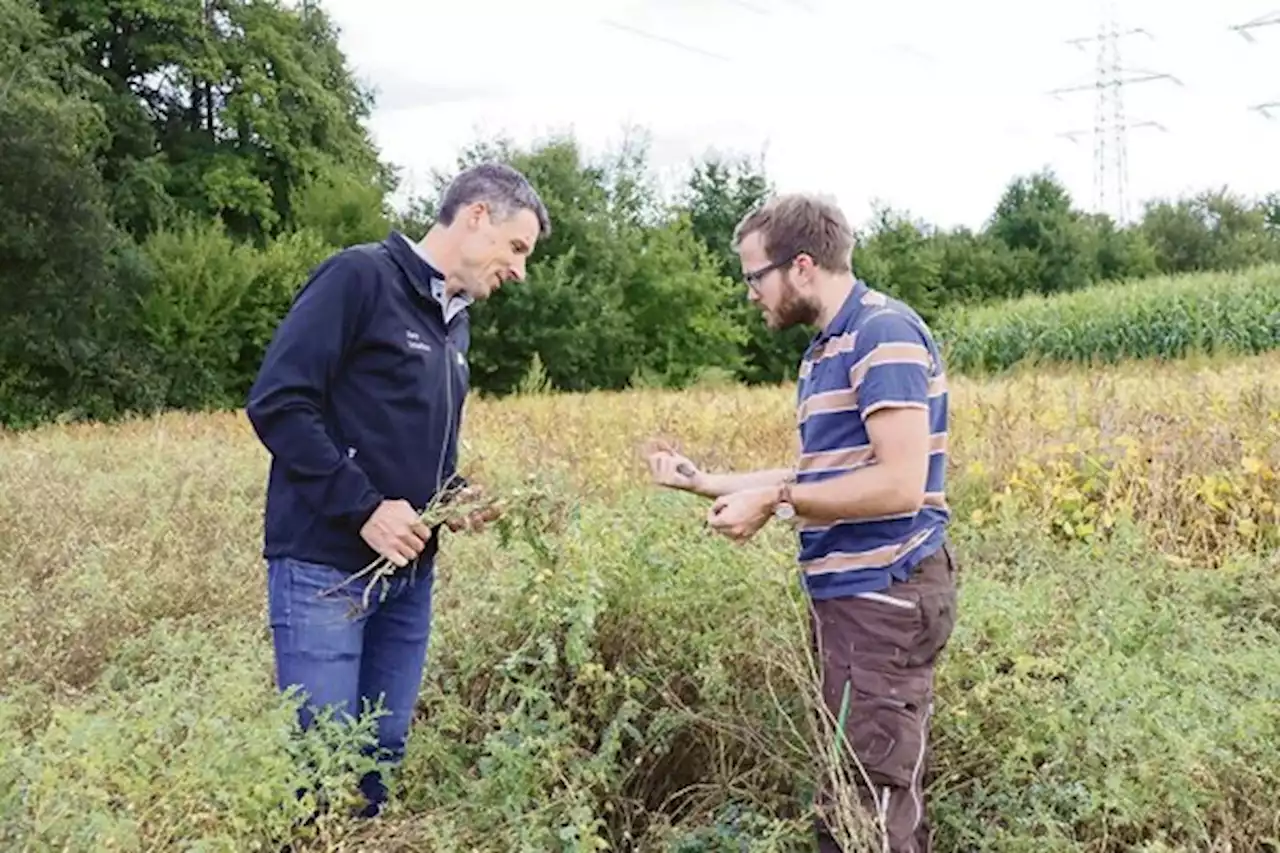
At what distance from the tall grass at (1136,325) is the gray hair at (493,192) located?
15759 millimetres

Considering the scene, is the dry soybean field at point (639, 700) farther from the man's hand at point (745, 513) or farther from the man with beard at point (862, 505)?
the man's hand at point (745, 513)

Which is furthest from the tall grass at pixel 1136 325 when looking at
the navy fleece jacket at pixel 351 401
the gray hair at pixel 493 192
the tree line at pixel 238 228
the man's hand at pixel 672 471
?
the navy fleece jacket at pixel 351 401

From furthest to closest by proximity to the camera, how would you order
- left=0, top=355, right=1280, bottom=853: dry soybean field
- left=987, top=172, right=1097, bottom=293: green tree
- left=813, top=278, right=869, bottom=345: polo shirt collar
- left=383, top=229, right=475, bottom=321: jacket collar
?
left=987, top=172, right=1097, bottom=293: green tree < left=383, top=229, right=475, bottom=321: jacket collar < left=813, top=278, right=869, bottom=345: polo shirt collar < left=0, top=355, right=1280, bottom=853: dry soybean field

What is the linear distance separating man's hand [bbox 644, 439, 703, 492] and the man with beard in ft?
0.90

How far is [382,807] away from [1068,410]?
221 inches

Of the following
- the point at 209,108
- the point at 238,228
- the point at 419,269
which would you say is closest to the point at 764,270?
the point at 419,269

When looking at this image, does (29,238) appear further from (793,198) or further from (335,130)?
(793,198)

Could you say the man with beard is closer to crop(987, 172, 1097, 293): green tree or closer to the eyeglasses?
the eyeglasses

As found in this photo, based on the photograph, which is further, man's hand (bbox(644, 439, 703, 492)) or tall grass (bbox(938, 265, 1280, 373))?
tall grass (bbox(938, 265, 1280, 373))

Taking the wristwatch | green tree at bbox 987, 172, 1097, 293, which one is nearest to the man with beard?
the wristwatch

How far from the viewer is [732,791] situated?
331 centimetres

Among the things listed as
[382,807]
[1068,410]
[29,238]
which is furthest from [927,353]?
[29,238]

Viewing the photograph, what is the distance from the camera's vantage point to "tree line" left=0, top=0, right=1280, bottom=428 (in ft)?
73.4

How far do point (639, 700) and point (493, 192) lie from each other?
1534 mm
